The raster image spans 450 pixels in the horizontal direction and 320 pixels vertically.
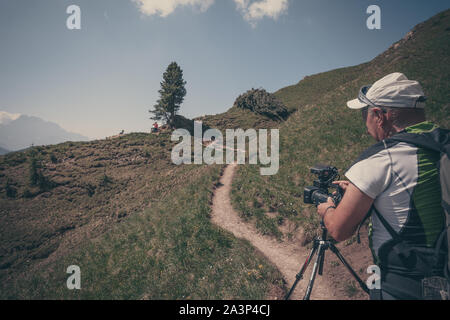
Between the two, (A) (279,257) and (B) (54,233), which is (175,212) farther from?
(B) (54,233)

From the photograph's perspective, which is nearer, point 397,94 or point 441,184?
point 441,184

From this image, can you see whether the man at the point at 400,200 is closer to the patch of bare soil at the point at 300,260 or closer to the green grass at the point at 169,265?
the patch of bare soil at the point at 300,260

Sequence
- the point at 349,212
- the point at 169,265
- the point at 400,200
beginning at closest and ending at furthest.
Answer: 1. the point at 400,200
2. the point at 349,212
3. the point at 169,265

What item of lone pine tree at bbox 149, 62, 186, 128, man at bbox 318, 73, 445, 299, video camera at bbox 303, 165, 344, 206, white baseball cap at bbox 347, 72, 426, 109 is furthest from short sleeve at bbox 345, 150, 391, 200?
lone pine tree at bbox 149, 62, 186, 128

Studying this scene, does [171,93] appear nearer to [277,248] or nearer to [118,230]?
[118,230]

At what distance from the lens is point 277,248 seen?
25.9ft

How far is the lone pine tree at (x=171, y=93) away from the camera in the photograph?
48.8m

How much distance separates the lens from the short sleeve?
212 cm

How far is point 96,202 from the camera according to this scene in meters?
27.1

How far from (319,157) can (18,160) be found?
162 ft

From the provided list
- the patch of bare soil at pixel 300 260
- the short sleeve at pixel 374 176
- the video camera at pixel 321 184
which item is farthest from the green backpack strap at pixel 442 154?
the patch of bare soil at pixel 300 260

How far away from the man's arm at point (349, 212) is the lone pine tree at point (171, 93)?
50.2 meters

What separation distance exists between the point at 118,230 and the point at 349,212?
15965mm

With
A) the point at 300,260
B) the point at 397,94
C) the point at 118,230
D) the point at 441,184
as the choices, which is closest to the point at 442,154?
the point at 441,184
